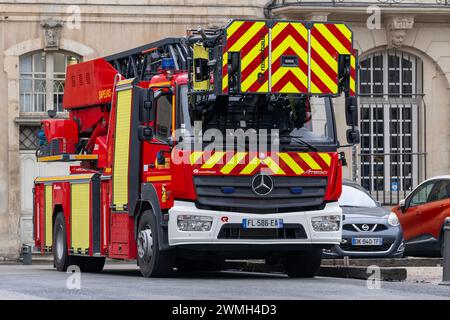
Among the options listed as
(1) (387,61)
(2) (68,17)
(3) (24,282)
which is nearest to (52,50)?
(2) (68,17)

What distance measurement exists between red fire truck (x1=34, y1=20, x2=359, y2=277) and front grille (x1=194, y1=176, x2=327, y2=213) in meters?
0.01

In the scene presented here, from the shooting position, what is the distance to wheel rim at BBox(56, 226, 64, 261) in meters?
23.2

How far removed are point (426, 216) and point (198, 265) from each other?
5.87m

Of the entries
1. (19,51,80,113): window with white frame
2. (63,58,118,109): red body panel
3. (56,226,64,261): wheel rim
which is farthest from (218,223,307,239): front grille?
(19,51,80,113): window with white frame

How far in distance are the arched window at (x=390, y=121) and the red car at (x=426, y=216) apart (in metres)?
8.26

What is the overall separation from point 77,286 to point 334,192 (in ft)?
11.9

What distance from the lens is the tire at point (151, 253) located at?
18.7 metres

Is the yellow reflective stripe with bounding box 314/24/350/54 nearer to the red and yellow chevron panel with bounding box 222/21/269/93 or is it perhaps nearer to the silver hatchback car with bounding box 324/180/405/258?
the red and yellow chevron panel with bounding box 222/21/269/93

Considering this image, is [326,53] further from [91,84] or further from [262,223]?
[91,84]

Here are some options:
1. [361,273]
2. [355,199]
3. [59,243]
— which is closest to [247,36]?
[361,273]

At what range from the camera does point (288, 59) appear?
18.3 meters

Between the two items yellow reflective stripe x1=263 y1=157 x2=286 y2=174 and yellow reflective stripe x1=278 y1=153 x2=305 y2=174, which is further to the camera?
yellow reflective stripe x1=278 y1=153 x2=305 y2=174

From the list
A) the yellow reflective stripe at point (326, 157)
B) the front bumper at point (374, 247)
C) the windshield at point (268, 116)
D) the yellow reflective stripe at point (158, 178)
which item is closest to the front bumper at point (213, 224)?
the yellow reflective stripe at point (158, 178)
